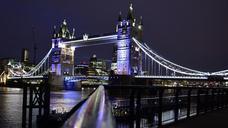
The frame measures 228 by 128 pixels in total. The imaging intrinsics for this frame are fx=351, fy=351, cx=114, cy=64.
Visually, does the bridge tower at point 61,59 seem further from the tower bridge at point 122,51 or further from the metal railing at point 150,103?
the metal railing at point 150,103

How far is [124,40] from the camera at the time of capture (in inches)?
3492

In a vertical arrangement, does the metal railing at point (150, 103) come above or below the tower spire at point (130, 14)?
below

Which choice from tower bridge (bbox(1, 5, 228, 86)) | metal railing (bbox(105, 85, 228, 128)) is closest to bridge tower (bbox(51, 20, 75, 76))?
tower bridge (bbox(1, 5, 228, 86))

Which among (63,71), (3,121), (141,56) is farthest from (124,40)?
(3,121)

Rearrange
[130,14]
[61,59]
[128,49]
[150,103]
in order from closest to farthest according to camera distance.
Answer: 1. [150,103]
2. [128,49]
3. [130,14]
4. [61,59]

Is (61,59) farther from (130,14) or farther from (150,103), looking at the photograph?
(150,103)

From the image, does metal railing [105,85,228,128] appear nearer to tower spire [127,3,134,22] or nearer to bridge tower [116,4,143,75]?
bridge tower [116,4,143,75]

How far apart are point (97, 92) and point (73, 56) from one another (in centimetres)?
11145

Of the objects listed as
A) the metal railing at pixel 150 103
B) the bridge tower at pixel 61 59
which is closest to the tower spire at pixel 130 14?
the bridge tower at pixel 61 59

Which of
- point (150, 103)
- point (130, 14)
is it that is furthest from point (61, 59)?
point (150, 103)

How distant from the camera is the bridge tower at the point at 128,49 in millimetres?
83500

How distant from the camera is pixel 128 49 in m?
86.2

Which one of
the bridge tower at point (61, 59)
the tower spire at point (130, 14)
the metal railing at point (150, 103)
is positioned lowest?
the metal railing at point (150, 103)

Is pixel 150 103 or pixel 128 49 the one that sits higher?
pixel 128 49
